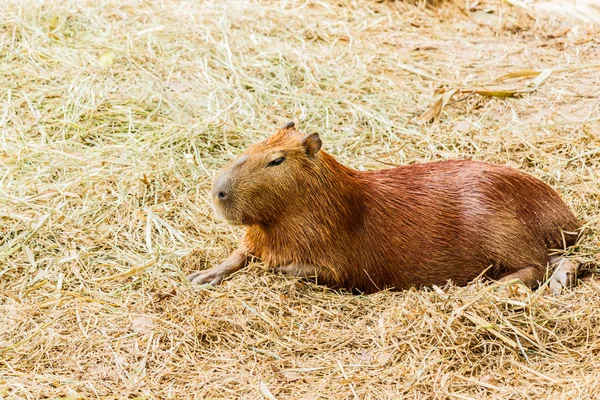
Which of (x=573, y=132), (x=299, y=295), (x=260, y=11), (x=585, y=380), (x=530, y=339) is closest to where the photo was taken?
(x=585, y=380)

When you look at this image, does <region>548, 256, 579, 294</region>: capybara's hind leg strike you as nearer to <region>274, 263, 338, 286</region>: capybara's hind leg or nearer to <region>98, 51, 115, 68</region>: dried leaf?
<region>274, 263, 338, 286</region>: capybara's hind leg

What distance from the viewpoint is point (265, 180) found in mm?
4824

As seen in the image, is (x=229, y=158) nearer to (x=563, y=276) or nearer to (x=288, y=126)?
(x=288, y=126)

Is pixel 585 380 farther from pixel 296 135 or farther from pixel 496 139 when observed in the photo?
pixel 496 139

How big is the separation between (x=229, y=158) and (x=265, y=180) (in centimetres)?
166

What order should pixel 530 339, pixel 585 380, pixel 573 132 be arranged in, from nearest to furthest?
pixel 585 380, pixel 530 339, pixel 573 132

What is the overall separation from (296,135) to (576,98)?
306 centimetres

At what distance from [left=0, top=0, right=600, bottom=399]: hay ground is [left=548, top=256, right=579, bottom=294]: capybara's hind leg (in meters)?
0.06

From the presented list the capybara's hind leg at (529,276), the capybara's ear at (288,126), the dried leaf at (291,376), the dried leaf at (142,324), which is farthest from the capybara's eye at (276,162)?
the capybara's hind leg at (529,276)

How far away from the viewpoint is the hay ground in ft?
13.9

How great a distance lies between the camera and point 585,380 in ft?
13.1

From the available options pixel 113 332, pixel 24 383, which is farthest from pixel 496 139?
pixel 24 383

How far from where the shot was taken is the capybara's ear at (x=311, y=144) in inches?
191


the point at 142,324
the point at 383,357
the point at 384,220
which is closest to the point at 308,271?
the point at 384,220
